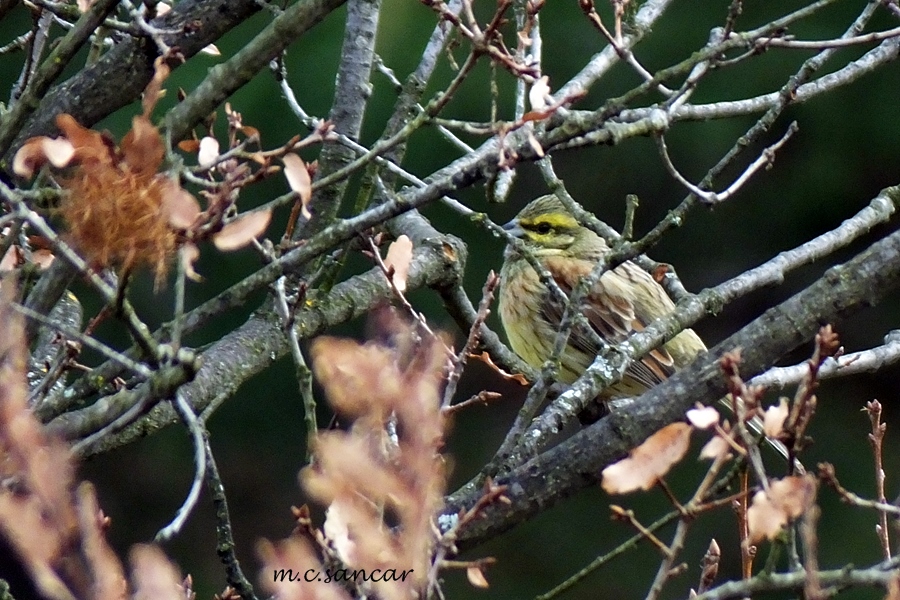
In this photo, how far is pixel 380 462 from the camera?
1.58 metres

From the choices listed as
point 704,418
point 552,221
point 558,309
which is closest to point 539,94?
point 704,418

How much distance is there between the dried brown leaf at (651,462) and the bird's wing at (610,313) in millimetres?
3648

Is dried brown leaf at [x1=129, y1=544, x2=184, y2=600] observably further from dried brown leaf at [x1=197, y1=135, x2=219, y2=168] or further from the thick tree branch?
the thick tree branch

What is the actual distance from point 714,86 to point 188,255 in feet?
21.2

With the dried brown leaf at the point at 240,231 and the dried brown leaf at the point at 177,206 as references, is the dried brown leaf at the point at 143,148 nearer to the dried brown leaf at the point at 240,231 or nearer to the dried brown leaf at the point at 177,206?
the dried brown leaf at the point at 177,206

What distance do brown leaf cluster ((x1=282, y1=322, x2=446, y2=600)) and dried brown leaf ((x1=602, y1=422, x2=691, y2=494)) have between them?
26 cm

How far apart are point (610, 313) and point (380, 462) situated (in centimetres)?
414

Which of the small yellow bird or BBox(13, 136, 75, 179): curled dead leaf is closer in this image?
BBox(13, 136, 75, 179): curled dead leaf

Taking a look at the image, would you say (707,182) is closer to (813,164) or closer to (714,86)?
→ (714,86)

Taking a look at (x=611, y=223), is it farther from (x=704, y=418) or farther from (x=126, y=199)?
(x=126, y=199)

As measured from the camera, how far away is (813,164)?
8352 mm

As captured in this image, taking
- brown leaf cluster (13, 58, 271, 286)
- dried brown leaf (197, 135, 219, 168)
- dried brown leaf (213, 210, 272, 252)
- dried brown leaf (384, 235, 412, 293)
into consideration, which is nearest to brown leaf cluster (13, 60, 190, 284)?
brown leaf cluster (13, 58, 271, 286)

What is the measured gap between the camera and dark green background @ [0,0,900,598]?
745 centimetres

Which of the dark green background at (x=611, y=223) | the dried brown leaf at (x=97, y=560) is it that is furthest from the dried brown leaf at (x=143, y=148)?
the dark green background at (x=611, y=223)
